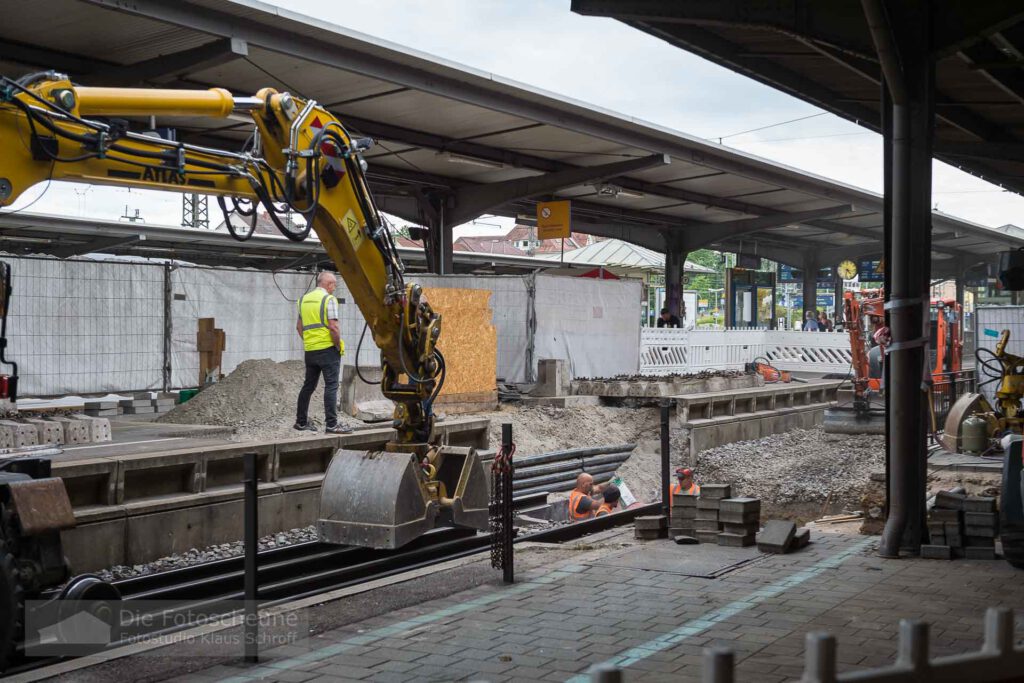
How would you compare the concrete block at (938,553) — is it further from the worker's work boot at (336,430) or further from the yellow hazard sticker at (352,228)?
the worker's work boot at (336,430)

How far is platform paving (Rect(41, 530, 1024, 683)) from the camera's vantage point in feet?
20.6

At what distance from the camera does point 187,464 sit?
37.5 ft

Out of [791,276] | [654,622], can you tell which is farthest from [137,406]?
[791,276]

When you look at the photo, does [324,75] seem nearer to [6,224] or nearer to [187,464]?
[187,464]

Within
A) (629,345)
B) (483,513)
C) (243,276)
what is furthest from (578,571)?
(629,345)

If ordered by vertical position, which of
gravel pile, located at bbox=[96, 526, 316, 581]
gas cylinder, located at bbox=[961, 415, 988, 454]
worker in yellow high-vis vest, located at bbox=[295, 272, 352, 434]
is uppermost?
worker in yellow high-vis vest, located at bbox=[295, 272, 352, 434]

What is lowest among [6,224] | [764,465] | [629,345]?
[764,465]

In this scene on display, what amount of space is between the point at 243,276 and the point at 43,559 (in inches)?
474

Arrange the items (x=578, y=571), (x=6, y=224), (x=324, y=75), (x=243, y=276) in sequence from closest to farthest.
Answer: (x=578, y=571) < (x=324, y=75) < (x=243, y=276) < (x=6, y=224)

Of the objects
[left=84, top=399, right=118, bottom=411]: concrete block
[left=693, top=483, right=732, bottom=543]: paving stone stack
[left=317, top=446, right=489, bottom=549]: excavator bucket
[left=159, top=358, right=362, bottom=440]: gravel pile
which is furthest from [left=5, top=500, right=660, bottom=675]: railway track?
[left=84, top=399, right=118, bottom=411]: concrete block

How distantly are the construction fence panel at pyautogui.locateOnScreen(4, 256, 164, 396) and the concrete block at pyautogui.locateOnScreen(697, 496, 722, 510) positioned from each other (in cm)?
1020

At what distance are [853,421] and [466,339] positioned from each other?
756 centimetres

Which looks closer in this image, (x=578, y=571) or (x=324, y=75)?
(x=578, y=571)

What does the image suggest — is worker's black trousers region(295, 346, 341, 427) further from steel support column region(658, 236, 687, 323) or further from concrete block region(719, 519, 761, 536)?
steel support column region(658, 236, 687, 323)
